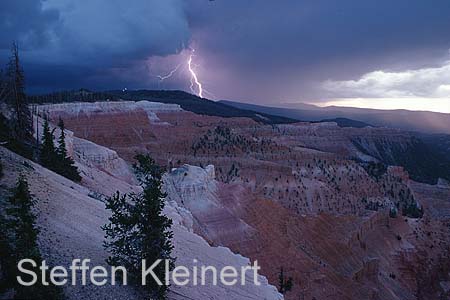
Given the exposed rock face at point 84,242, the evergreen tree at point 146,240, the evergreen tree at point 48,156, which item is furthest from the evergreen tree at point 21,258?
the evergreen tree at point 48,156

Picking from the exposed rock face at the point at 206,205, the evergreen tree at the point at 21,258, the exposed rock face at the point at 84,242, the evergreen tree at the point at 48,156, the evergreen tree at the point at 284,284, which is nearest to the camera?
the evergreen tree at the point at 21,258

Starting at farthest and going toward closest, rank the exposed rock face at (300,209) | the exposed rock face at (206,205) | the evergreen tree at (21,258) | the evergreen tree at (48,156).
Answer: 1. the exposed rock face at (300,209)
2. the exposed rock face at (206,205)
3. the evergreen tree at (48,156)
4. the evergreen tree at (21,258)

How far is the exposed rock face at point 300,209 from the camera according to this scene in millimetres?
37062

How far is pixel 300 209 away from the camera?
6525cm

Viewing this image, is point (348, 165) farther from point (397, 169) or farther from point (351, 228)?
point (351, 228)

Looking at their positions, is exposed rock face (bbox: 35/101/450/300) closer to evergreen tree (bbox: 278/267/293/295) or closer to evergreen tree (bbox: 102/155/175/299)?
evergreen tree (bbox: 278/267/293/295)

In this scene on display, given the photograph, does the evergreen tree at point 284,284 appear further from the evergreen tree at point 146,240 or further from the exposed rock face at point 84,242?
the evergreen tree at point 146,240

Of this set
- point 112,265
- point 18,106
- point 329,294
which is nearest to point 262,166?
point 329,294

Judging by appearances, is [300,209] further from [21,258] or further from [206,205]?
[21,258]

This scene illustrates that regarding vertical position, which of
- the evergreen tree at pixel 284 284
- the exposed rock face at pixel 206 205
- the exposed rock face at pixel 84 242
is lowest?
the evergreen tree at pixel 284 284

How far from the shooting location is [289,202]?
67625 millimetres

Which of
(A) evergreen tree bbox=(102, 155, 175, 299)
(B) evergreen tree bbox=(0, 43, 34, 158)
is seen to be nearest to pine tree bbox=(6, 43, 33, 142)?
(B) evergreen tree bbox=(0, 43, 34, 158)

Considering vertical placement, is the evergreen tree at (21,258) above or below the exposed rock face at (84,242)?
above

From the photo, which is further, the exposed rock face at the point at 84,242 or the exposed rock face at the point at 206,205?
the exposed rock face at the point at 206,205
